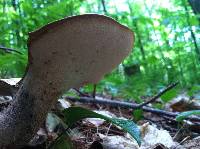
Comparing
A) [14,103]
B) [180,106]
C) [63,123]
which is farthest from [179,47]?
[14,103]

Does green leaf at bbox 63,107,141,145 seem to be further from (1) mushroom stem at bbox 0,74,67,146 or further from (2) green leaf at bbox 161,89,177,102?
(2) green leaf at bbox 161,89,177,102

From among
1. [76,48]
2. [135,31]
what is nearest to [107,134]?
[76,48]

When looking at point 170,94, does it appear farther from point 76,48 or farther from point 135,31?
point 135,31

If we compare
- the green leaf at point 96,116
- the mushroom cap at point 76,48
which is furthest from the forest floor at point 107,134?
the mushroom cap at point 76,48

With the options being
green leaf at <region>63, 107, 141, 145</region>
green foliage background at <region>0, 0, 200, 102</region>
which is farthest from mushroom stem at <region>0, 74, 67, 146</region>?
green foliage background at <region>0, 0, 200, 102</region>

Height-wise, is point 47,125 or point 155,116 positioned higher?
point 47,125

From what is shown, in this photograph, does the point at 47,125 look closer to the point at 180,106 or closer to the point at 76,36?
the point at 76,36

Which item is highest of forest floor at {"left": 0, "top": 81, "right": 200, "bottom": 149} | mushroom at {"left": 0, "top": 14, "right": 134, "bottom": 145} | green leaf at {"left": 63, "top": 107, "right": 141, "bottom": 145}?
mushroom at {"left": 0, "top": 14, "right": 134, "bottom": 145}

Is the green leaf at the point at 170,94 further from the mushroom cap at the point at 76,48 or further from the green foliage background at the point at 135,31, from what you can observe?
the mushroom cap at the point at 76,48
